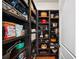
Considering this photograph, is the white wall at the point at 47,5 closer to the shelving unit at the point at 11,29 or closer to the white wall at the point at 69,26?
the shelving unit at the point at 11,29

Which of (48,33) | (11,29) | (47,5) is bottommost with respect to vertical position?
(48,33)

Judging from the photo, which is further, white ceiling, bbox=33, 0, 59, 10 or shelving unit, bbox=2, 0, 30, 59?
white ceiling, bbox=33, 0, 59, 10

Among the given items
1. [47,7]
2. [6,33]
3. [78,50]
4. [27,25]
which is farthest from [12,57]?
[47,7]

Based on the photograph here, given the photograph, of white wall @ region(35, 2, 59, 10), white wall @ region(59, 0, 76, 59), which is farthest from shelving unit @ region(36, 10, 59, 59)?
white wall @ region(59, 0, 76, 59)

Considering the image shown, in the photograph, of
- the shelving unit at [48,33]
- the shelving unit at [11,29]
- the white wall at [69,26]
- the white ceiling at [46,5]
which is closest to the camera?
the shelving unit at [11,29]

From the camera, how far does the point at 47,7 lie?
5824 millimetres

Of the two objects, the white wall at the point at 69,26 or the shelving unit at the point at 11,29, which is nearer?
the shelving unit at the point at 11,29

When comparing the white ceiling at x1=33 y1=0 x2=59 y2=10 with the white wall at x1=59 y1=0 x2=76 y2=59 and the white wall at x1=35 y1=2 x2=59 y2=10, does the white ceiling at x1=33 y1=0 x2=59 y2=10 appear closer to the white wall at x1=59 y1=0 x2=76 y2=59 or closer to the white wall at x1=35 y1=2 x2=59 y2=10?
the white wall at x1=35 y1=2 x2=59 y2=10

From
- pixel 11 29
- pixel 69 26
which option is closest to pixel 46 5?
pixel 69 26

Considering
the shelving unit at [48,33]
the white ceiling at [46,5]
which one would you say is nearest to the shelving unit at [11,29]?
the shelving unit at [48,33]

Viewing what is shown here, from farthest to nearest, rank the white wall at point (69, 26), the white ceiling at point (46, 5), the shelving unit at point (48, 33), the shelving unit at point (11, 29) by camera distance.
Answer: the white ceiling at point (46, 5)
the shelving unit at point (48, 33)
the white wall at point (69, 26)
the shelving unit at point (11, 29)

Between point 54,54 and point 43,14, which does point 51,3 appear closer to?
point 43,14

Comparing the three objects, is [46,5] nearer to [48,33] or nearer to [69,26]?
[48,33]

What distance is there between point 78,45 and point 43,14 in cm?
438
